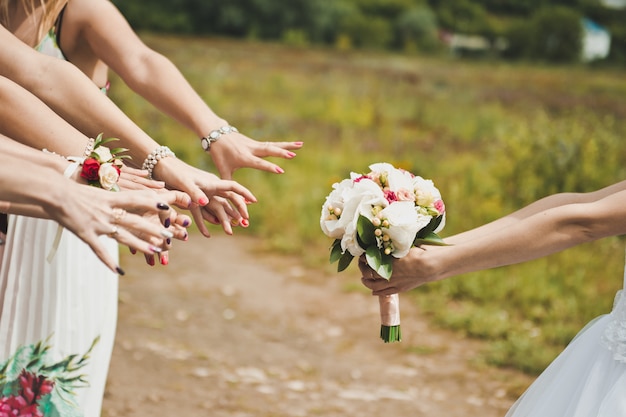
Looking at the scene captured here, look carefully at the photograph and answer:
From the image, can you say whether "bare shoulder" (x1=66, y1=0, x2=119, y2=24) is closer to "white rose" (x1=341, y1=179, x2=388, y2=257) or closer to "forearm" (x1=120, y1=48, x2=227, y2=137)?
"forearm" (x1=120, y1=48, x2=227, y2=137)

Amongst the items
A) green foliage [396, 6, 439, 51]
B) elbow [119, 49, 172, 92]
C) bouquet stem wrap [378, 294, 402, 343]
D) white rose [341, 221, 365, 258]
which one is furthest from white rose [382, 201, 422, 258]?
green foliage [396, 6, 439, 51]

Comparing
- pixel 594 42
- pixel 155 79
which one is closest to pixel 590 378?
pixel 155 79

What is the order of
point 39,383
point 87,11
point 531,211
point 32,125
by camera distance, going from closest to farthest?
1. point 32,125
2. point 531,211
3. point 87,11
4. point 39,383

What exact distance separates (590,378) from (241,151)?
141cm

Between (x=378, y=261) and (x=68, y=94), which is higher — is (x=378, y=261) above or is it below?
below

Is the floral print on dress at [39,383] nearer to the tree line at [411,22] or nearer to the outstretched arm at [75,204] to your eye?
the outstretched arm at [75,204]

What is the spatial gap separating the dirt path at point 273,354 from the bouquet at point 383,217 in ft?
7.98

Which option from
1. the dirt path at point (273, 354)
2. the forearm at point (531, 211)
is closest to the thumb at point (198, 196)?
the forearm at point (531, 211)

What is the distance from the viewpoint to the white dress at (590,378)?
7.56 ft

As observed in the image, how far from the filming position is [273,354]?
225 inches

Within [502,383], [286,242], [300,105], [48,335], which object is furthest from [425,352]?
[300,105]

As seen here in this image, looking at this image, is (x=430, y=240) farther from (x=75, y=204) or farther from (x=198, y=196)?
(x=75, y=204)

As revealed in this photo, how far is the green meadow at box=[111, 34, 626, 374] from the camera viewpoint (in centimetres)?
659

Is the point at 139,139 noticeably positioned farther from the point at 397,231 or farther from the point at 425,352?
the point at 425,352
